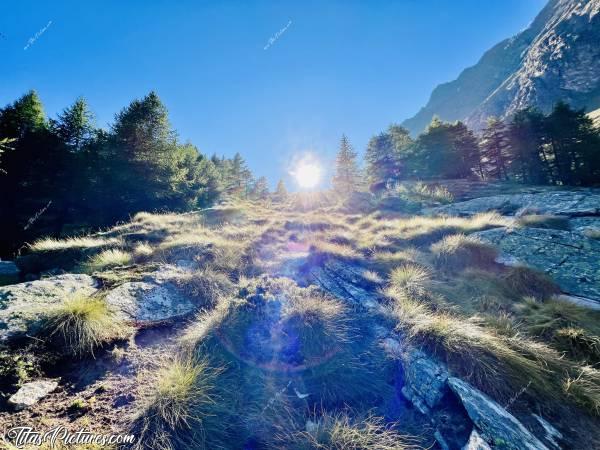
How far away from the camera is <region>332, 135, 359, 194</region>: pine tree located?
41.2 m

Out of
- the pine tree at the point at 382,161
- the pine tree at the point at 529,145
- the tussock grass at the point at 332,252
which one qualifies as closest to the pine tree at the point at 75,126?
the tussock grass at the point at 332,252

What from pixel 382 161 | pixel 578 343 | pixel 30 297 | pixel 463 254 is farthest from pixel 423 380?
pixel 382 161

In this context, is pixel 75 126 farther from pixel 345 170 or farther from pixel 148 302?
pixel 345 170

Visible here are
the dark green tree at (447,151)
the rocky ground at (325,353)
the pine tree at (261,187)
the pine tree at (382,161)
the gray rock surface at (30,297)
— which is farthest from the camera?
the pine tree at (261,187)

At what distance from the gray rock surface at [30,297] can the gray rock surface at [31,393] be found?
95cm

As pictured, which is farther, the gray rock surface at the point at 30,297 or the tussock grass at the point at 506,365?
the gray rock surface at the point at 30,297

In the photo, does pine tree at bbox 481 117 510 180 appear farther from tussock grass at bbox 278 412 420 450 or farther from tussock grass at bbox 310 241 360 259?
tussock grass at bbox 278 412 420 450

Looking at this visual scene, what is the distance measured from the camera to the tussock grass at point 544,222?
35.0 feet

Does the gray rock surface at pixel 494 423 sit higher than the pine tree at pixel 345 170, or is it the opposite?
the pine tree at pixel 345 170

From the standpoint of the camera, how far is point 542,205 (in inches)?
575

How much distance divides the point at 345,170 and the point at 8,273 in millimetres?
39742

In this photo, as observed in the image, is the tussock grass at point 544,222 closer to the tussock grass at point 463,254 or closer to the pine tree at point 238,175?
the tussock grass at point 463,254

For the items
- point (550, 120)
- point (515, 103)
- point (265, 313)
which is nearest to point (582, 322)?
point (265, 313)

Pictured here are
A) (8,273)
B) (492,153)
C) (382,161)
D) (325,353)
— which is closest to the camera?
(325,353)
